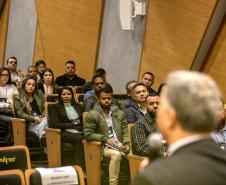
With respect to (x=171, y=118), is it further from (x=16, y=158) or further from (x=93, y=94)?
(x=93, y=94)

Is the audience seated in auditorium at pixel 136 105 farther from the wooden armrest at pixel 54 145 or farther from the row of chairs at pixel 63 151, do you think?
the wooden armrest at pixel 54 145

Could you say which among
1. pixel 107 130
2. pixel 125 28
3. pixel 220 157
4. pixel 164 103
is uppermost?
pixel 125 28

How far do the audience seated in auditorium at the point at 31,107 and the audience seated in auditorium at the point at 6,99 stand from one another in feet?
Answer: 0.71

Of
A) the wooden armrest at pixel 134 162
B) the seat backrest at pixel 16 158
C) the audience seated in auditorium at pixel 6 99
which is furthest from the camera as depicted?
the audience seated in auditorium at pixel 6 99

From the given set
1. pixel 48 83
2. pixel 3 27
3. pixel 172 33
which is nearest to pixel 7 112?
pixel 48 83

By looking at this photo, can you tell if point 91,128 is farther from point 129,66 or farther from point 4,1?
point 4,1

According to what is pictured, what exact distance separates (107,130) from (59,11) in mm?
4423

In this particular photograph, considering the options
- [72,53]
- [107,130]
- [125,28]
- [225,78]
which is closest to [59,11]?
[72,53]

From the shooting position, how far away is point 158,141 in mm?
1269

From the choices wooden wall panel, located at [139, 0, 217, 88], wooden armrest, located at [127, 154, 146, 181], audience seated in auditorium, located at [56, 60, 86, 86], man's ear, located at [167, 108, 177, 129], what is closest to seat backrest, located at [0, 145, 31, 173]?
wooden armrest, located at [127, 154, 146, 181]

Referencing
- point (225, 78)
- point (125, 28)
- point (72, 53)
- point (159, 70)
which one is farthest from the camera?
point (72, 53)

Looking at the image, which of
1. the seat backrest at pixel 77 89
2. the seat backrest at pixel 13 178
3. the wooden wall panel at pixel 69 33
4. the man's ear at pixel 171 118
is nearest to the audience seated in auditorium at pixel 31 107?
the seat backrest at pixel 77 89

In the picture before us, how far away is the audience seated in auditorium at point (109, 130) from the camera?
477cm

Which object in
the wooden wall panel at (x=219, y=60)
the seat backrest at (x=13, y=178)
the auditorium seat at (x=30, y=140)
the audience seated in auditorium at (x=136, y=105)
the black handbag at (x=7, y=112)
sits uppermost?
the wooden wall panel at (x=219, y=60)
